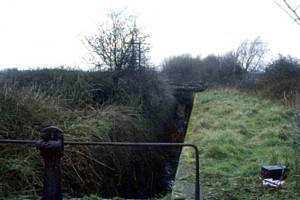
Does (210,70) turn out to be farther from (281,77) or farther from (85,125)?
(85,125)

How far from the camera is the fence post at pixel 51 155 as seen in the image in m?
3.01

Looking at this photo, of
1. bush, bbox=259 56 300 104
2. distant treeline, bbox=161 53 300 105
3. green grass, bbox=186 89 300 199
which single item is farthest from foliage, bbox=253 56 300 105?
distant treeline, bbox=161 53 300 105

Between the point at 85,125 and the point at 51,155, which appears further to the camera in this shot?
the point at 85,125

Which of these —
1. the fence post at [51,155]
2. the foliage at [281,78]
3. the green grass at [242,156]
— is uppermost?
the foliage at [281,78]

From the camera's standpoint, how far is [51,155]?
3.07 meters

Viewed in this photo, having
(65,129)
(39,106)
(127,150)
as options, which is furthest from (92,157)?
(127,150)

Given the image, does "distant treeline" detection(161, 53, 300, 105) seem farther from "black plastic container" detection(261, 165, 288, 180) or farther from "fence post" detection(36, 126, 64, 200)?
"fence post" detection(36, 126, 64, 200)

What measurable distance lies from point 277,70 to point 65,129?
53.6 ft

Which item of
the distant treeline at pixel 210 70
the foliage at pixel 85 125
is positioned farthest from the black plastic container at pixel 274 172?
the distant treeline at pixel 210 70

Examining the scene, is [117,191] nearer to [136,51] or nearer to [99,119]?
[99,119]

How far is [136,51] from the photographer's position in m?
16.5

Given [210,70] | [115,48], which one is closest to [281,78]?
[115,48]

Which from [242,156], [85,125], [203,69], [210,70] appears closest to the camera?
[242,156]

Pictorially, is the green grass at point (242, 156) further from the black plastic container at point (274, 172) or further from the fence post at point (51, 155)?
the fence post at point (51, 155)
